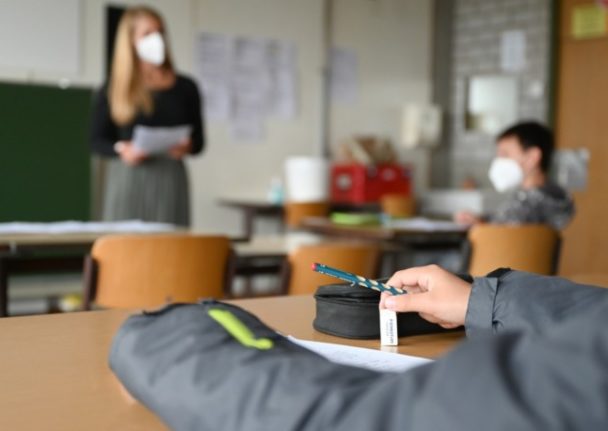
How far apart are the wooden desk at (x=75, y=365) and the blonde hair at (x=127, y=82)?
A: 2.54m

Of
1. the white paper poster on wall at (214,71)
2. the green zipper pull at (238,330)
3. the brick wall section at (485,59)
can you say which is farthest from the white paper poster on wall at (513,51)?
the green zipper pull at (238,330)

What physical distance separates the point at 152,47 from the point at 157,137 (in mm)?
445

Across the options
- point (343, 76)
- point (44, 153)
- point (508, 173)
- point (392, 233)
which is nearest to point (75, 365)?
→ point (392, 233)

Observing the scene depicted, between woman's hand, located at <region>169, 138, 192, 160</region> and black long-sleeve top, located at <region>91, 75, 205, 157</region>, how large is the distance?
0.21 feet

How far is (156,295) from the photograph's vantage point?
264cm

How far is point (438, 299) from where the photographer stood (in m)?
1.06

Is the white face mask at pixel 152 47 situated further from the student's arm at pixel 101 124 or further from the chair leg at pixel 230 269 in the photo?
the chair leg at pixel 230 269

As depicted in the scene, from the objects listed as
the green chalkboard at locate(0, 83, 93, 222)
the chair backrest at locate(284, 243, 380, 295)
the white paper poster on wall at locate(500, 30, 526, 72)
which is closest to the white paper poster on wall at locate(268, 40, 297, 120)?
the green chalkboard at locate(0, 83, 93, 222)

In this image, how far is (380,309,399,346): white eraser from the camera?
109 centimetres

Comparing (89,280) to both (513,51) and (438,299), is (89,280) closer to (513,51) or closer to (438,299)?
(438,299)

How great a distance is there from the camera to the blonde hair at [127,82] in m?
3.72

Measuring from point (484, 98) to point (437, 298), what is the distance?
6.39m

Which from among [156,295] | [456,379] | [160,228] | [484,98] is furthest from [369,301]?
[484,98]

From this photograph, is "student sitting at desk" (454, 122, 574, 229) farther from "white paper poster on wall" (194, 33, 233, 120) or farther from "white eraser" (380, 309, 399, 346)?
"white eraser" (380, 309, 399, 346)
